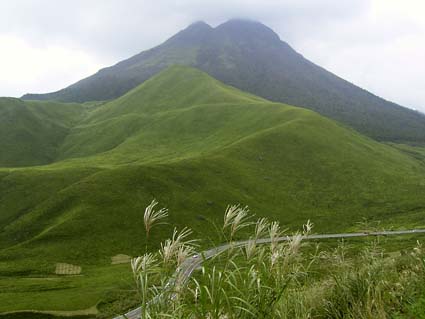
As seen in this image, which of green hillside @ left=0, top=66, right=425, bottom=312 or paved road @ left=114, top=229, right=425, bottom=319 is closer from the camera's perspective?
paved road @ left=114, top=229, right=425, bottom=319

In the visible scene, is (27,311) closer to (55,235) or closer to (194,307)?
(55,235)

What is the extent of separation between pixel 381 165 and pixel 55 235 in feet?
459

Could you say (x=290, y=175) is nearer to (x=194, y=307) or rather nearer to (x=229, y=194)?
(x=229, y=194)

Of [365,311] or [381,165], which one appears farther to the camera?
[381,165]

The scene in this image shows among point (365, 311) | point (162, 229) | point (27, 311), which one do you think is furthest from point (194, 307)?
point (162, 229)

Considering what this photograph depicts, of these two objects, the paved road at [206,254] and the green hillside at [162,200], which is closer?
the paved road at [206,254]

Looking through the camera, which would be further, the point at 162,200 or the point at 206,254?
the point at 162,200

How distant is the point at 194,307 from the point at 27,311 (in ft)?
235

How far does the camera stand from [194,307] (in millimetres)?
8812

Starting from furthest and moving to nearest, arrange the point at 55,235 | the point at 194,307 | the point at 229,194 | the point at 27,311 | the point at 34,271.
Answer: the point at 229,194, the point at 55,235, the point at 34,271, the point at 27,311, the point at 194,307

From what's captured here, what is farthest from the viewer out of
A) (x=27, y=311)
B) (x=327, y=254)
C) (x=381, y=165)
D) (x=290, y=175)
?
(x=381, y=165)

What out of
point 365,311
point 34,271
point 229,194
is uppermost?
point 365,311

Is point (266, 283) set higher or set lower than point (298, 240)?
lower

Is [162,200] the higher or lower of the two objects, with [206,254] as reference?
higher
